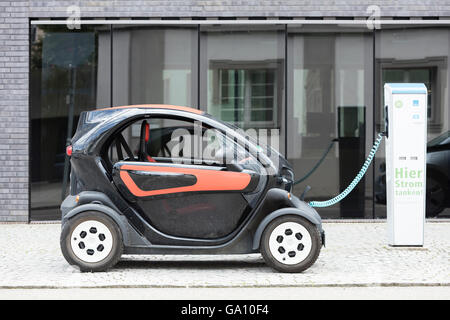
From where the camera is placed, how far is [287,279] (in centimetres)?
749

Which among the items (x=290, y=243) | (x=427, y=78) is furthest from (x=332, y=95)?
(x=290, y=243)

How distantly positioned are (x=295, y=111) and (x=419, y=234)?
390 centimetres

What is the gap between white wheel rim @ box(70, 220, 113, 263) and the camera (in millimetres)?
7855

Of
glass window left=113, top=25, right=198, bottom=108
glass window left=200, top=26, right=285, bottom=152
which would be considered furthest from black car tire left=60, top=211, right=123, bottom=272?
glass window left=200, top=26, right=285, bottom=152

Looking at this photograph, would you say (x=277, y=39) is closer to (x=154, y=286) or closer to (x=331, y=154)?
(x=331, y=154)

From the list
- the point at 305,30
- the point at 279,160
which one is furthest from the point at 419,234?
the point at 305,30

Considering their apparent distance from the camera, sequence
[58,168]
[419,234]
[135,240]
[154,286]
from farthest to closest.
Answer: [58,168]
[419,234]
[135,240]
[154,286]

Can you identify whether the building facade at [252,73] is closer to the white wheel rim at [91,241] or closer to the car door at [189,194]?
the car door at [189,194]

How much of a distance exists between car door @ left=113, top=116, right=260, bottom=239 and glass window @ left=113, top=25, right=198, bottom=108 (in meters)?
5.05

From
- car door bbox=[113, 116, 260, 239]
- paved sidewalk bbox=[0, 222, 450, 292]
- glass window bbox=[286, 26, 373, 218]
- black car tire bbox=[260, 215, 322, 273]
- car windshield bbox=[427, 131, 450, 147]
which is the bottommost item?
paved sidewalk bbox=[0, 222, 450, 292]

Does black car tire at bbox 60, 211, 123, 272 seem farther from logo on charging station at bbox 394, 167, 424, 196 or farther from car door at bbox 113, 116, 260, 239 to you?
logo on charging station at bbox 394, 167, 424, 196

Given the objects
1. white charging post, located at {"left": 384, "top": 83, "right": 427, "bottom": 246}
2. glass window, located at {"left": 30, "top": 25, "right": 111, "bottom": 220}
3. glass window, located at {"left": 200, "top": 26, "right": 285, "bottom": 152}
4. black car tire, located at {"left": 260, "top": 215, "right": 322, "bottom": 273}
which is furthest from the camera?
glass window, located at {"left": 200, "top": 26, "right": 285, "bottom": 152}

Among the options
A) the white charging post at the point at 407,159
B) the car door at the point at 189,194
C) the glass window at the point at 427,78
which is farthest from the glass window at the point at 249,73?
the car door at the point at 189,194

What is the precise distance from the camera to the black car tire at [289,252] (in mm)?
7770
